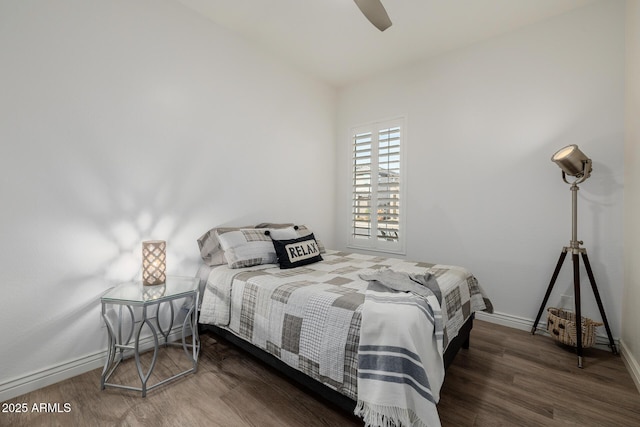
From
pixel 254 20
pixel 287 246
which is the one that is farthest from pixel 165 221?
pixel 254 20

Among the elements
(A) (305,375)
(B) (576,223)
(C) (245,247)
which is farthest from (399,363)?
(B) (576,223)

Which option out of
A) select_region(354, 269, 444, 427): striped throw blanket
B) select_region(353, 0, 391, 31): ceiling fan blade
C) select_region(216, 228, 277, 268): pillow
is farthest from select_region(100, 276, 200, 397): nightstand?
select_region(353, 0, 391, 31): ceiling fan blade

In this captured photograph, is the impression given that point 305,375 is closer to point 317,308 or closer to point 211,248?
point 317,308

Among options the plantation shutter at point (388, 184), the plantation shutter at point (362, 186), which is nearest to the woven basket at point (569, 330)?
the plantation shutter at point (388, 184)

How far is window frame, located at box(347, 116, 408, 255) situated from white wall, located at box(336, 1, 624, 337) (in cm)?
9

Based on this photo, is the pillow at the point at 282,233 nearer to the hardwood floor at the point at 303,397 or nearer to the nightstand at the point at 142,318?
the nightstand at the point at 142,318

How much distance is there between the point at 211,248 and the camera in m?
2.57

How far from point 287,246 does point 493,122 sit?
242cm

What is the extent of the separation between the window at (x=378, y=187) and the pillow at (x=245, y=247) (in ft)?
5.26

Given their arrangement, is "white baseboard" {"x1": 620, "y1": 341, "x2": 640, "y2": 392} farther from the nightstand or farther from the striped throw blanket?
the nightstand

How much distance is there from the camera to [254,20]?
2699 mm

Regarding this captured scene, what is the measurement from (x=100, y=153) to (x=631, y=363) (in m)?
4.04

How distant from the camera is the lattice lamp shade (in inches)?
82.7

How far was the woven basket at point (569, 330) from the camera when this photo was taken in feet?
7.43
